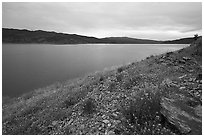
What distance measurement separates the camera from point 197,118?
6.30 m

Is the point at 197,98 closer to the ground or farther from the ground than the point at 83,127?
farther from the ground

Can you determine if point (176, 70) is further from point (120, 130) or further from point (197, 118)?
point (120, 130)

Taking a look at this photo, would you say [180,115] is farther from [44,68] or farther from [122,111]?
[44,68]

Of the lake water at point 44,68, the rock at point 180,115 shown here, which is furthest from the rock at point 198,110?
the lake water at point 44,68

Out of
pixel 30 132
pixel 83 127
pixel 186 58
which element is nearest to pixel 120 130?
pixel 83 127

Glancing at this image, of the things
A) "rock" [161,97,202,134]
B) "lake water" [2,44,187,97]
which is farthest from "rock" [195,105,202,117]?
→ "lake water" [2,44,187,97]

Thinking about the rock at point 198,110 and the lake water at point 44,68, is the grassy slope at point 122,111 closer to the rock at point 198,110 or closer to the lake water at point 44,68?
the rock at point 198,110

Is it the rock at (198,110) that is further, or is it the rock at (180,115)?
the rock at (198,110)

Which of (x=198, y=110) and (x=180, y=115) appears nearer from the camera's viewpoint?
(x=180, y=115)

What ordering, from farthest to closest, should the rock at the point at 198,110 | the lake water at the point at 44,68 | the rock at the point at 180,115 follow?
the lake water at the point at 44,68 < the rock at the point at 198,110 < the rock at the point at 180,115

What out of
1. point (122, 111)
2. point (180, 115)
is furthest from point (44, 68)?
point (180, 115)

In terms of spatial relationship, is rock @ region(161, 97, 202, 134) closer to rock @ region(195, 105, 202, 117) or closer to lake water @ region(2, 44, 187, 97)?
rock @ region(195, 105, 202, 117)

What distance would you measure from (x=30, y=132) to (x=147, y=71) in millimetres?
9000

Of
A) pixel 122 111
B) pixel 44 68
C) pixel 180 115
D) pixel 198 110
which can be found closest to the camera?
pixel 180 115
